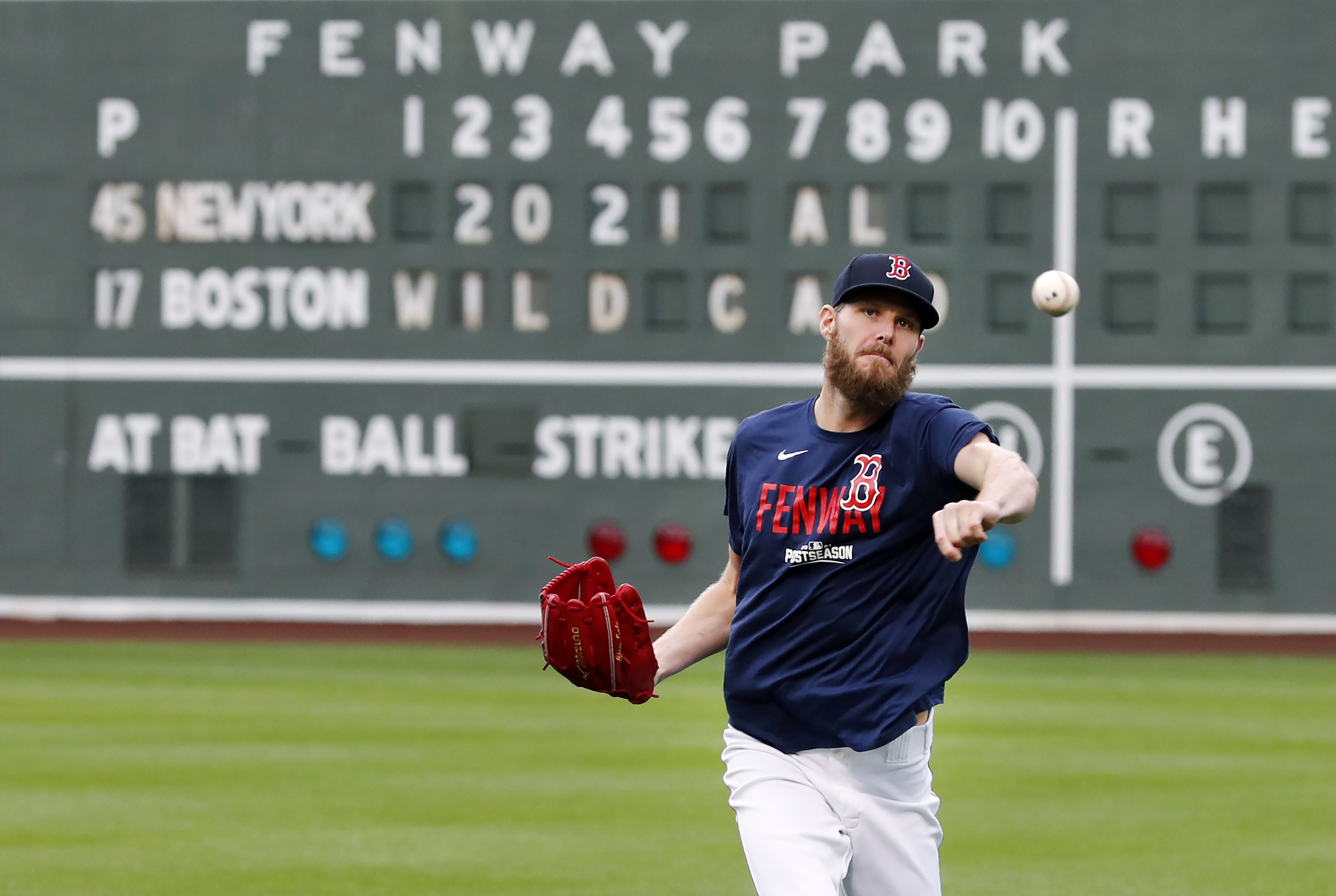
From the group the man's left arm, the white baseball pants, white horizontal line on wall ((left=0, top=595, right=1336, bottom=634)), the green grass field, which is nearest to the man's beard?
the man's left arm

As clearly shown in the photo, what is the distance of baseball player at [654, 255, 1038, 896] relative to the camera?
4.48 meters

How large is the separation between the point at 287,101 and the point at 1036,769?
10.6 meters

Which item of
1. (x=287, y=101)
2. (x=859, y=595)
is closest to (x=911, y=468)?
(x=859, y=595)

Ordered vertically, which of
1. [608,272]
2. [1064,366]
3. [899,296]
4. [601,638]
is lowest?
[601,638]

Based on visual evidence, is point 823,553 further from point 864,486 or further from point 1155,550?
point 1155,550

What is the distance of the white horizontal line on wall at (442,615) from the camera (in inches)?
719

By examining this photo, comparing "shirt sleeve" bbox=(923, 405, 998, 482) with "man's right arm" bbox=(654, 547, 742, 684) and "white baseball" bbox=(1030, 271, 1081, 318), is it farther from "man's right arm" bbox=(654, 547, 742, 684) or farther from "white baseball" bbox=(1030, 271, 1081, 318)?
"white baseball" bbox=(1030, 271, 1081, 318)

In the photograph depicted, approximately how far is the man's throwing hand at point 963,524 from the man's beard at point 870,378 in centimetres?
53

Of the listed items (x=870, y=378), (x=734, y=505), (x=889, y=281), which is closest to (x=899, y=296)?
(x=889, y=281)

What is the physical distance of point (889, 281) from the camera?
14.7ft

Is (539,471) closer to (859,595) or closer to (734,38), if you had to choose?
(734,38)

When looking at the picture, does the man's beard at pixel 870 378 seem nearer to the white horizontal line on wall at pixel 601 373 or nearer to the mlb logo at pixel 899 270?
the mlb logo at pixel 899 270

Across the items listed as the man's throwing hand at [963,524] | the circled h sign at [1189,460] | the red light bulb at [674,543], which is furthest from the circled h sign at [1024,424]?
the man's throwing hand at [963,524]

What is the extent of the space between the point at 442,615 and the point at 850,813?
14.6 meters
